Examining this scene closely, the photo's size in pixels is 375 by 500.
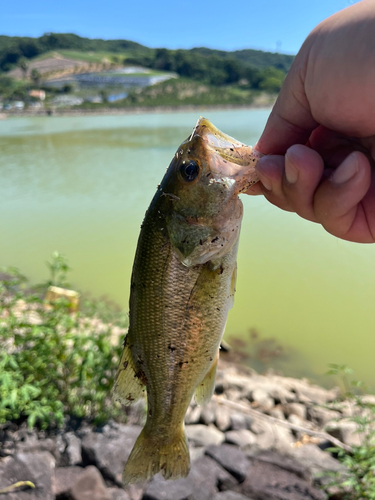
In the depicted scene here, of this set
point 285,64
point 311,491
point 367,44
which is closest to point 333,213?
point 367,44

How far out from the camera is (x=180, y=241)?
182 centimetres

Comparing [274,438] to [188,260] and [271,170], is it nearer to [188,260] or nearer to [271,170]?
[188,260]

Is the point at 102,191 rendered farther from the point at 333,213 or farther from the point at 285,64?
the point at 285,64

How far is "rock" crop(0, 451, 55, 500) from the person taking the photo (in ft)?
9.12

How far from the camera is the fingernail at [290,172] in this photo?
1.78 m

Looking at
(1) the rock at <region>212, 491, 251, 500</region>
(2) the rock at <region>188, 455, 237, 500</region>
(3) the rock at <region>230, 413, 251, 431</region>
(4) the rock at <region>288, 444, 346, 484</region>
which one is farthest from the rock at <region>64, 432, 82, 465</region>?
(4) the rock at <region>288, 444, 346, 484</region>

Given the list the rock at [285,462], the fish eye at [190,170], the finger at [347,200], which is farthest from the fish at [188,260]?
the rock at [285,462]

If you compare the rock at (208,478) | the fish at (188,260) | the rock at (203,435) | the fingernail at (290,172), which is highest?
the fingernail at (290,172)

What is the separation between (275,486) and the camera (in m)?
3.14

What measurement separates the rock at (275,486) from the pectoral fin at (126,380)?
183 cm

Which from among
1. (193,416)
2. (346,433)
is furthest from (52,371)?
(346,433)

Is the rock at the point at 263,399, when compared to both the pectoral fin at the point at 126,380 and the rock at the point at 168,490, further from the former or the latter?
the pectoral fin at the point at 126,380

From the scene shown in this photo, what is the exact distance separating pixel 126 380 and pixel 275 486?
6.66 ft

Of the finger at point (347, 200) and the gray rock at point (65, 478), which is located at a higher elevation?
the finger at point (347, 200)
